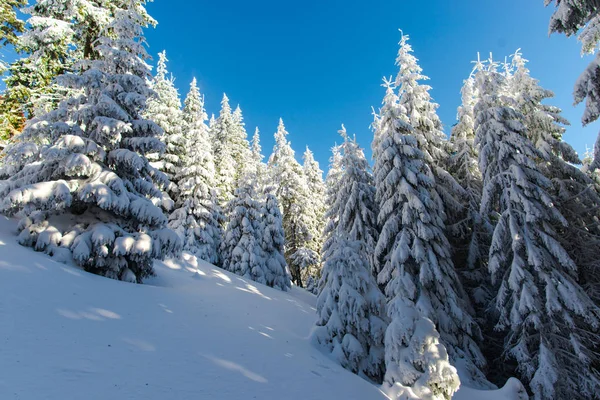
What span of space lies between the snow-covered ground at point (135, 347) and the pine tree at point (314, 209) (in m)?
23.7

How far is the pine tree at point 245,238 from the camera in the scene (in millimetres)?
24875

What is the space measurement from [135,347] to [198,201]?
803 inches

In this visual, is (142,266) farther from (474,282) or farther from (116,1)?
(474,282)

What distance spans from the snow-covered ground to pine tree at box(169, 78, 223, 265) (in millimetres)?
14172

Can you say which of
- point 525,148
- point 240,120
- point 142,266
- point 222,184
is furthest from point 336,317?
point 240,120

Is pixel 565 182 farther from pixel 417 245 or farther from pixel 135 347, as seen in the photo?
pixel 135 347

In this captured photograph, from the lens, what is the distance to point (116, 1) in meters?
15.0

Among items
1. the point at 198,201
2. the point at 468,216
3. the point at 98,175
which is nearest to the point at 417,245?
the point at 468,216

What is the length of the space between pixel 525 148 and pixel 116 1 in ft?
61.8

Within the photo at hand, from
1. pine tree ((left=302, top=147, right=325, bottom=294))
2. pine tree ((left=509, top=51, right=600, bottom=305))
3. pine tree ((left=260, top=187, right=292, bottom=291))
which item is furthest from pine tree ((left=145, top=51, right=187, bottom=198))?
pine tree ((left=509, top=51, right=600, bottom=305))

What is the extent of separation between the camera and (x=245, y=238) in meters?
25.7

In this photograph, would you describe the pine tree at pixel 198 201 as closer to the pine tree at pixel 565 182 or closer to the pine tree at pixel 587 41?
the pine tree at pixel 565 182

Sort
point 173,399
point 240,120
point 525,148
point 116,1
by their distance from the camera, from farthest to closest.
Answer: point 240,120
point 116,1
point 525,148
point 173,399

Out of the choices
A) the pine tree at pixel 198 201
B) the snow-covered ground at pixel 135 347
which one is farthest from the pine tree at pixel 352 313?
the pine tree at pixel 198 201
